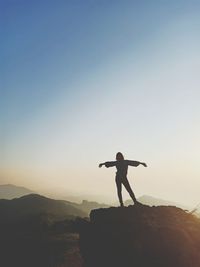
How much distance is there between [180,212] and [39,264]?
15.6m

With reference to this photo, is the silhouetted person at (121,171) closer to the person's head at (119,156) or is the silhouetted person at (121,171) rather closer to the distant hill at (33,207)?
the person's head at (119,156)

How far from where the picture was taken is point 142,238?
43.5 feet

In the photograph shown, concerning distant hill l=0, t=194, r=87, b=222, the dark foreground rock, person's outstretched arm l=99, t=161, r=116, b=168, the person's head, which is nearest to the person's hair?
the person's head

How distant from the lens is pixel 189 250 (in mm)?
12953

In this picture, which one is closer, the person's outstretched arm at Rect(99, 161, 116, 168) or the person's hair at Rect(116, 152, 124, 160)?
the person's outstretched arm at Rect(99, 161, 116, 168)

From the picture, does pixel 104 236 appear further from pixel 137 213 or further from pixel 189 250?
pixel 189 250

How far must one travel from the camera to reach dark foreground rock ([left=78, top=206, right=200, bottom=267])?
1269 cm

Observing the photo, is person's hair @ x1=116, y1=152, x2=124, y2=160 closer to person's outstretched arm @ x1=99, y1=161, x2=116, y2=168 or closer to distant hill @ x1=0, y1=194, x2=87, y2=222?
person's outstretched arm @ x1=99, y1=161, x2=116, y2=168

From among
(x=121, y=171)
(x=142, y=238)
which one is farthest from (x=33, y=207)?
(x=142, y=238)

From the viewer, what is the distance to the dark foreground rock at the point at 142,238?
1269 cm

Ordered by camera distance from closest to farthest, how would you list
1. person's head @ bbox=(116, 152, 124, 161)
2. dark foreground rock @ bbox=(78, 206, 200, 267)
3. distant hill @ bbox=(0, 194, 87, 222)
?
dark foreground rock @ bbox=(78, 206, 200, 267)
person's head @ bbox=(116, 152, 124, 161)
distant hill @ bbox=(0, 194, 87, 222)

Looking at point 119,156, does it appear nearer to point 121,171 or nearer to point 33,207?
point 121,171

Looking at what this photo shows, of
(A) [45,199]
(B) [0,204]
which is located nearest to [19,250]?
(B) [0,204]

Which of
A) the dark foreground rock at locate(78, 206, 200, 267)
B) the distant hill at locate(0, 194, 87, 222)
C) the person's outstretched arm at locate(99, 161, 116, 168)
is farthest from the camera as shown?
the distant hill at locate(0, 194, 87, 222)
